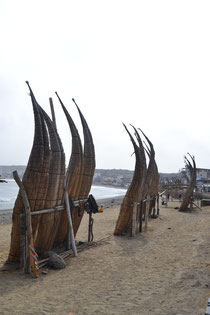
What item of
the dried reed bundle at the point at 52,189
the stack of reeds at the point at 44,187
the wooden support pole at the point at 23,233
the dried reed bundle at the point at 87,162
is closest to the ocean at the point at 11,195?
the dried reed bundle at the point at 87,162

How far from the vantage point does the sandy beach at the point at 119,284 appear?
5297 millimetres

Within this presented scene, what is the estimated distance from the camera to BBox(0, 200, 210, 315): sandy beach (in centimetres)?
530

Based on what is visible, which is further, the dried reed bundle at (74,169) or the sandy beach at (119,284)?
the dried reed bundle at (74,169)

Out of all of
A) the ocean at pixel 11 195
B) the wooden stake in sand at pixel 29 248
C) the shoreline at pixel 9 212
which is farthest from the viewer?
the ocean at pixel 11 195

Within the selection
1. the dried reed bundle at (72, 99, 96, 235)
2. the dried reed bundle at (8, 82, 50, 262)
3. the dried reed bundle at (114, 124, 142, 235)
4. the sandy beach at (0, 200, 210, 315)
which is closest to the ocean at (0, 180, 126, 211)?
the dried reed bundle at (114, 124, 142, 235)

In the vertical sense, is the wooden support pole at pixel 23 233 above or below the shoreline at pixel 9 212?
above

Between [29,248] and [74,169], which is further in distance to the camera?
[74,169]

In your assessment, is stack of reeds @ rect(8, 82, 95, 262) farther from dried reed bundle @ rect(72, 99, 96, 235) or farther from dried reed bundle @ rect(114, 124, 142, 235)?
dried reed bundle @ rect(114, 124, 142, 235)

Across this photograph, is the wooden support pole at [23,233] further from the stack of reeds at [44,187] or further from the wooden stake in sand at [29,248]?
the stack of reeds at [44,187]

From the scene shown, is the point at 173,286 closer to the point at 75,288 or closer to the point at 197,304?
the point at 197,304

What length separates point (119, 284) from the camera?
6680 mm

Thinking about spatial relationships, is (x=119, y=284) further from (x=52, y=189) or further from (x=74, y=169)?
(x=74, y=169)

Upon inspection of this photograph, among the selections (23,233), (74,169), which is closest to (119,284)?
(23,233)

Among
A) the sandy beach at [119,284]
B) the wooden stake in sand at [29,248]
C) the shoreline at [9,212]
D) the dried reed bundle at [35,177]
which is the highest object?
the dried reed bundle at [35,177]
